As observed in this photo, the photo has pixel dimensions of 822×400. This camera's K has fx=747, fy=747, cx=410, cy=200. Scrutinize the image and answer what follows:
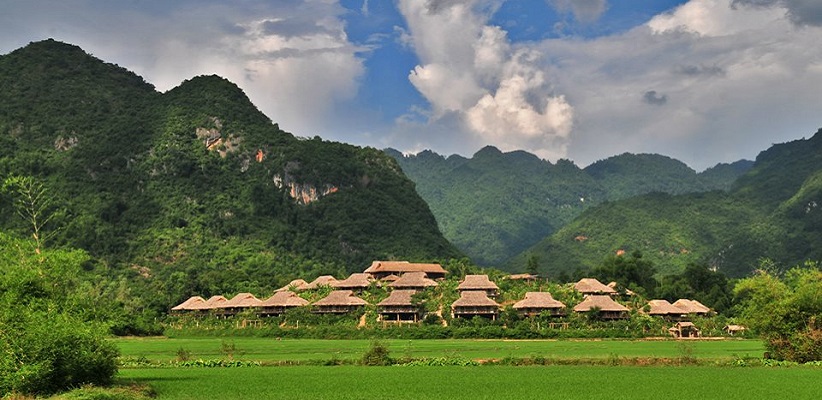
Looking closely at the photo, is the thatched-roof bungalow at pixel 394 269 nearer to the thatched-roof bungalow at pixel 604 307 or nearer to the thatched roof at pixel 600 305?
the thatched roof at pixel 600 305

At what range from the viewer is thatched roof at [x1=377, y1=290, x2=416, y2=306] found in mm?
69188

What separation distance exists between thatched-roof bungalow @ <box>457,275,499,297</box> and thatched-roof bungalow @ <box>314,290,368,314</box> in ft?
34.3

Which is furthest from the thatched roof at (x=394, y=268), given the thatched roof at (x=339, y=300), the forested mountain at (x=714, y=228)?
the forested mountain at (x=714, y=228)

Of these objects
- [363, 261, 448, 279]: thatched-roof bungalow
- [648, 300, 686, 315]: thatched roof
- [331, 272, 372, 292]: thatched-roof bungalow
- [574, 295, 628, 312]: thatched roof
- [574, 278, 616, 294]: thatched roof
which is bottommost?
[648, 300, 686, 315]: thatched roof

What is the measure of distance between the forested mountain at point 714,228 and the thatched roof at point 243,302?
79.7 m

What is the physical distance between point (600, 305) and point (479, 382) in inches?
1627

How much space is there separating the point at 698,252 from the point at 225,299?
10787cm

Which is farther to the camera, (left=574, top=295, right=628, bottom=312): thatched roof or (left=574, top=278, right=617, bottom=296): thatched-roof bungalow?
(left=574, top=278, right=617, bottom=296): thatched-roof bungalow

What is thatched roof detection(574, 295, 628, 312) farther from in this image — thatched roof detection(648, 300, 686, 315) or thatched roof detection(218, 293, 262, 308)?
thatched roof detection(218, 293, 262, 308)

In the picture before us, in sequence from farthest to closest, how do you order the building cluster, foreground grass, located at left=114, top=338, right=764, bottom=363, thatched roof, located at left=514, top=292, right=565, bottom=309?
the building cluster → thatched roof, located at left=514, top=292, right=565, bottom=309 → foreground grass, located at left=114, top=338, right=764, bottom=363

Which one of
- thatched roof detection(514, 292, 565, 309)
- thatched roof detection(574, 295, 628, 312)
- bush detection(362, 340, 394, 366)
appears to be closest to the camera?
bush detection(362, 340, 394, 366)

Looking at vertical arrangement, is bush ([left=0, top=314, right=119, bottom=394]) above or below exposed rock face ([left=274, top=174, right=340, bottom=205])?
below

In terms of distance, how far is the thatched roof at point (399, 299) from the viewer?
227 feet

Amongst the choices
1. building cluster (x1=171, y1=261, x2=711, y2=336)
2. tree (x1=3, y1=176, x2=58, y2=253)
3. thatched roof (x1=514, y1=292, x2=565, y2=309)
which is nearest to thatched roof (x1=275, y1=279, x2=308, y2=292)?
building cluster (x1=171, y1=261, x2=711, y2=336)
